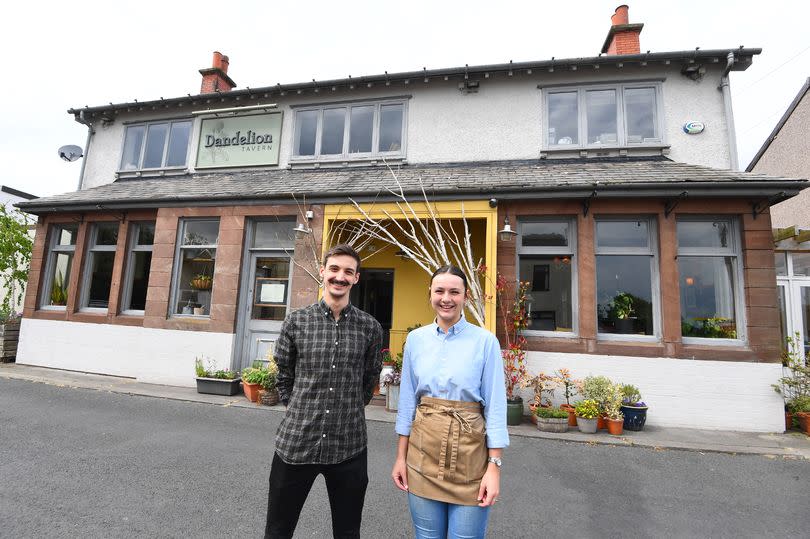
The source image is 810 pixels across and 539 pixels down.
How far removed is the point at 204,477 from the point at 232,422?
1824 millimetres

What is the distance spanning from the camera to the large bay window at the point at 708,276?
20.3 ft

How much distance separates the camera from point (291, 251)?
7969 mm

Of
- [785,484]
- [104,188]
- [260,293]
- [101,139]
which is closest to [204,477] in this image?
[260,293]

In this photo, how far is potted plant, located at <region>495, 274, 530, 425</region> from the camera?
599 centimetres

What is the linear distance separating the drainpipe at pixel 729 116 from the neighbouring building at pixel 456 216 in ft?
0.10

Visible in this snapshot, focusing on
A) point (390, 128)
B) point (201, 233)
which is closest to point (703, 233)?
point (390, 128)

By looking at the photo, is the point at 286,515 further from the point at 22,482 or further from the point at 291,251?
the point at 291,251

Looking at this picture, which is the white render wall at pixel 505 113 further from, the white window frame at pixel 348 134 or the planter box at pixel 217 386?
the planter box at pixel 217 386

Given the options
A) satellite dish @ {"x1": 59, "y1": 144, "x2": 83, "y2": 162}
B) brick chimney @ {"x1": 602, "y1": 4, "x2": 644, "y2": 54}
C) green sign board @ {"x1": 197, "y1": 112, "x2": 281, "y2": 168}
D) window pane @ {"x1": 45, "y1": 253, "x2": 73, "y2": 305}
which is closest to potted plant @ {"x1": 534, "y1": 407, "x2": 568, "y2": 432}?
brick chimney @ {"x1": 602, "y1": 4, "x2": 644, "y2": 54}

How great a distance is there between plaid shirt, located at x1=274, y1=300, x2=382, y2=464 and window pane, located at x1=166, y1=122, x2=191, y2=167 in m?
9.99

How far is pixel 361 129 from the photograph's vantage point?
29.6 feet

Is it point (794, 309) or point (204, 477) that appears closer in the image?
point (204, 477)

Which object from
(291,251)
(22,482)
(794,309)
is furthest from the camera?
(291,251)

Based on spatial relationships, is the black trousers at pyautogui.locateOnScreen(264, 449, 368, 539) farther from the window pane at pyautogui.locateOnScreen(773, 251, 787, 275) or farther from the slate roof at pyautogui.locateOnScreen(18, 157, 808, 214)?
the window pane at pyautogui.locateOnScreen(773, 251, 787, 275)
